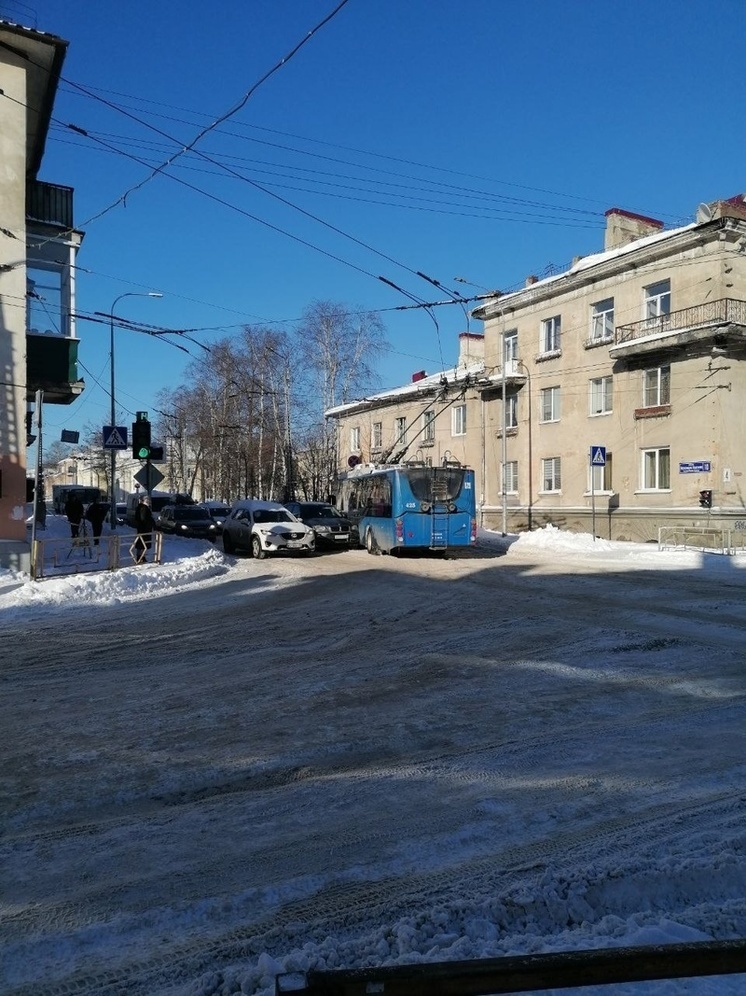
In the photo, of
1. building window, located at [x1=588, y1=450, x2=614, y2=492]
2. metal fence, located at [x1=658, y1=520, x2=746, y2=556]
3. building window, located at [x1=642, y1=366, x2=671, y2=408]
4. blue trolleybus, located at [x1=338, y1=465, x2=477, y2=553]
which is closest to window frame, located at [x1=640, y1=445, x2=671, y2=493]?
building window, located at [x1=588, y1=450, x2=614, y2=492]

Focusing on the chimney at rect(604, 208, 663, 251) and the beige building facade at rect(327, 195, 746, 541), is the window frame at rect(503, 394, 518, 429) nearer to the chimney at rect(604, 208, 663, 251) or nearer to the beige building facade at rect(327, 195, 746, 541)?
the beige building facade at rect(327, 195, 746, 541)

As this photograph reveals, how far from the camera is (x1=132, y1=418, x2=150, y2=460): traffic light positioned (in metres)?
20.9

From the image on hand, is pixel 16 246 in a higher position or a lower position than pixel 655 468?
higher

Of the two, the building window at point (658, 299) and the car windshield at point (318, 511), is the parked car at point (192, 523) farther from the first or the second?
the building window at point (658, 299)

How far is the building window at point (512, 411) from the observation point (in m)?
36.7

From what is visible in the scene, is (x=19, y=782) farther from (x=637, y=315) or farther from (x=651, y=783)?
(x=637, y=315)

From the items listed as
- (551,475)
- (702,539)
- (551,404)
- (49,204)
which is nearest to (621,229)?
(551,404)

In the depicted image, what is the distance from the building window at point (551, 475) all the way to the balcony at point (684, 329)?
620cm

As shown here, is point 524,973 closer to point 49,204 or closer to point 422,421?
point 49,204

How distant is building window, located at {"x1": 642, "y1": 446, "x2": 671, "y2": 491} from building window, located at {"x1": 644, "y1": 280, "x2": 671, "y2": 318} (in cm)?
511

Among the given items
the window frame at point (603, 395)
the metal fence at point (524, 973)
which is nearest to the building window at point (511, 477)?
the window frame at point (603, 395)

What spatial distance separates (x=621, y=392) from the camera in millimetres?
30688

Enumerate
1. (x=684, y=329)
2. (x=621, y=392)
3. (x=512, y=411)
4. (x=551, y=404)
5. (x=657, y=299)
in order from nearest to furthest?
(x=684, y=329), (x=657, y=299), (x=621, y=392), (x=551, y=404), (x=512, y=411)

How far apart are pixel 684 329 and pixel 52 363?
67.1 ft
